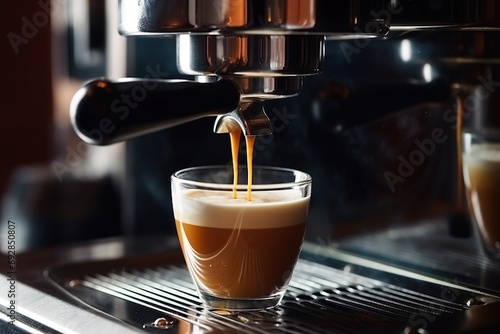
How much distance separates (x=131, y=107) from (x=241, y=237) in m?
0.17

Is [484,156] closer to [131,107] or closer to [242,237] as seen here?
[242,237]

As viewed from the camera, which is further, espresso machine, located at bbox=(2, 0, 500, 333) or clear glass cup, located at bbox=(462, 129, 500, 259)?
clear glass cup, located at bbox=(462, 129, 500, 259)

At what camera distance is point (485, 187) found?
0.74 meters

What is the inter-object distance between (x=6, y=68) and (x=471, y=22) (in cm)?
136

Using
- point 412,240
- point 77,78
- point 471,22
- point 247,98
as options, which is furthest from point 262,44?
point 77,78

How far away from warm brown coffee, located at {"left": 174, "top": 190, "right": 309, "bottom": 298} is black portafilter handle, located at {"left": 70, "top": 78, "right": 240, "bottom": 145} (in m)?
0.11

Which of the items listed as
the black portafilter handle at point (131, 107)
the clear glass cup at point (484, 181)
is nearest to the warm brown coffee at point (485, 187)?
the clear glass cup at point (484, 181)

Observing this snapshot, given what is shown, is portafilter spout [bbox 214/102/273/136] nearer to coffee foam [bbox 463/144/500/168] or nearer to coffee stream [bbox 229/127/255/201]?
coffee stream [bbox 229/127/255/201]

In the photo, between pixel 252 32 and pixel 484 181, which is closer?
pixel 252 32

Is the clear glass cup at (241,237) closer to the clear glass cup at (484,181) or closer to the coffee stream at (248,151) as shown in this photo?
the coffee stream at (248,151)

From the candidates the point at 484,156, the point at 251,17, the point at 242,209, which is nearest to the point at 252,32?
the point at 251,17

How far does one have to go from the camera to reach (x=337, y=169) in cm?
84

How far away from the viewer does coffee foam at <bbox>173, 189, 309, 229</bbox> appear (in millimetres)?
659

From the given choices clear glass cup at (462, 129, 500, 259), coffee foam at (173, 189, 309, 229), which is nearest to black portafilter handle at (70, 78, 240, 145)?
coffee foam at (173, 189, 309, 229)
